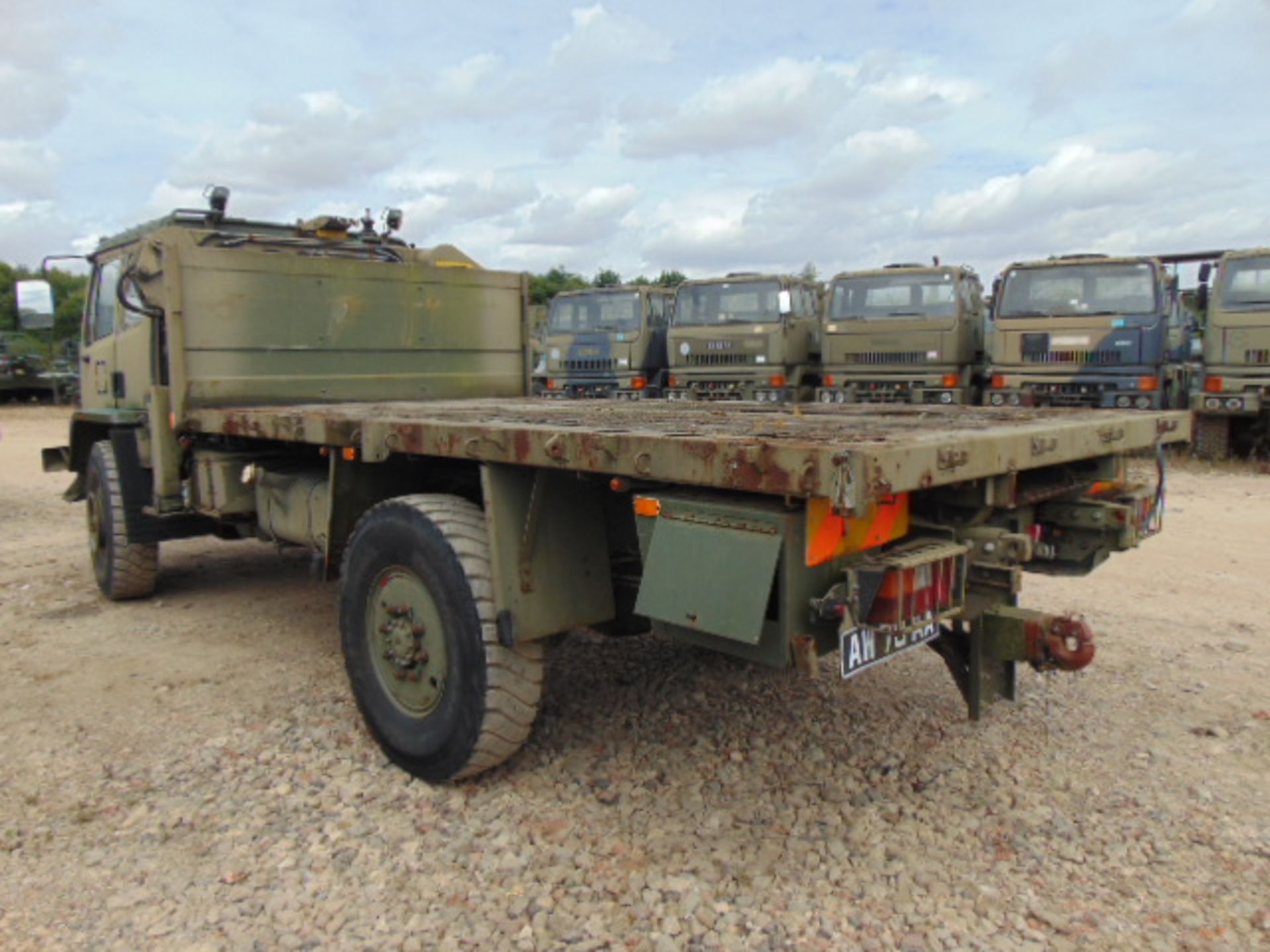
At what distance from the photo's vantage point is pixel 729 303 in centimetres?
1465

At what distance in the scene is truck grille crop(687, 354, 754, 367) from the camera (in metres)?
14.4

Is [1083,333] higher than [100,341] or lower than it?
higher

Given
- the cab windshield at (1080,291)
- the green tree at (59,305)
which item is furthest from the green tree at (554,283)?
the cab windshield at (1080,291)

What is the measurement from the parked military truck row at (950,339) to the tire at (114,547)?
18.6 feet

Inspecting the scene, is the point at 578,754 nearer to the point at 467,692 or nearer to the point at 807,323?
the point at 467,692

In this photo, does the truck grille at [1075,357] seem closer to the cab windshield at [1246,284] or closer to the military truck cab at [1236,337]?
the military truck cab at [1236,337]

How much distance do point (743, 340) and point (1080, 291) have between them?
4.44 m

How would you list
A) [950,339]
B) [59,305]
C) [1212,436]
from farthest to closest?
[59,305], [950,339], [1212,436]

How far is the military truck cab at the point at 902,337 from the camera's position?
12.9 meters

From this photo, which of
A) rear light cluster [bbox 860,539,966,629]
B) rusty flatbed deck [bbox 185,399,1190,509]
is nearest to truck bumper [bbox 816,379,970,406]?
rusty flatbed deck [bbox 185,399,1190,509]

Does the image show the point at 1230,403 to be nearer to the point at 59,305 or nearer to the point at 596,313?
the point at 596,313

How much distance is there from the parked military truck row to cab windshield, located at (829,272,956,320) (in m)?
0.02

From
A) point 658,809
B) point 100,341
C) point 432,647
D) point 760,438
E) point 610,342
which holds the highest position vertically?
point 610,342

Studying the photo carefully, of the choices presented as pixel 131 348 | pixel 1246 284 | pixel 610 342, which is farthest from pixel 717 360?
pixel 131 348
